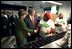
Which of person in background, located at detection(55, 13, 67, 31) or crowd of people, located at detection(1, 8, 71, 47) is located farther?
person in background, located at detection(55, 13, 67, 31)

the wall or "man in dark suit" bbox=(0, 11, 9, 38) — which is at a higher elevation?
the wall

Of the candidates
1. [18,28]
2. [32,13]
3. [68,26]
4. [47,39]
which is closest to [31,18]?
[32,13]

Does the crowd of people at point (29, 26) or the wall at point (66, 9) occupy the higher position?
the wall at point (66, 9)

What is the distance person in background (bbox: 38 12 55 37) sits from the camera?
1.75 m

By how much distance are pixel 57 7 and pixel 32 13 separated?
10.5 inches

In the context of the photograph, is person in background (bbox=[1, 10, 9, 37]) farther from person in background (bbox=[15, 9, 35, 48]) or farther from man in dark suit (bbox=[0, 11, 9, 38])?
person in background (bbox=[15, 9, 35, 48])

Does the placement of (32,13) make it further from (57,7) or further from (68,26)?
(68,26)

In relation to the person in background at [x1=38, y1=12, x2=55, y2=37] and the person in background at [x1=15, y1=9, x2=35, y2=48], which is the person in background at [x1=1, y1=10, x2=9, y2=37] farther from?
the person in background at [x1=38, y1=12, x2=55, y2=37]

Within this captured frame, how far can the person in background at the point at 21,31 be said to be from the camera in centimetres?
171

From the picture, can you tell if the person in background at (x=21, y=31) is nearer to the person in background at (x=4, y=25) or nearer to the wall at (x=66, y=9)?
the person in background at (x=4, y=25)

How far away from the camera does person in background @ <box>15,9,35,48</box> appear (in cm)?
171

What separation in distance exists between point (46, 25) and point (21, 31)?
269 millimetres

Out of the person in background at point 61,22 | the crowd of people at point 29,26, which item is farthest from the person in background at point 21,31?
the person in background at point 61,22

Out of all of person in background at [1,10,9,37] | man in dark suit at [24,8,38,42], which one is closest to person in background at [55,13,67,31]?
man in dark suit at [24,8,38,42]
